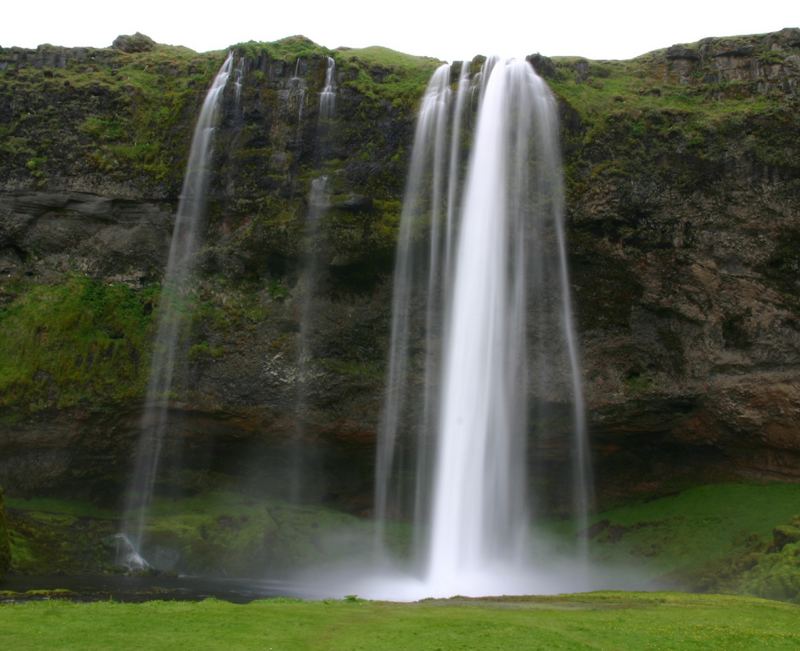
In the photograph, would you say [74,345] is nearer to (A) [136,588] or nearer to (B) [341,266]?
(B) [341,266]

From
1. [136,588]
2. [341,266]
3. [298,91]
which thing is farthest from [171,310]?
[136,588]

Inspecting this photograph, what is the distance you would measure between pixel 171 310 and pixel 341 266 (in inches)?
343

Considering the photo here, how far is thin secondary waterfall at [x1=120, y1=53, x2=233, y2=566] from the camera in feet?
124

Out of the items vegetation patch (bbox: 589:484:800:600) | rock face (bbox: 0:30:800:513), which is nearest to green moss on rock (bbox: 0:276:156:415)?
rock face (bbox: 0:30:800:513)

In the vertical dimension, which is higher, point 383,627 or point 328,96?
point 328,96

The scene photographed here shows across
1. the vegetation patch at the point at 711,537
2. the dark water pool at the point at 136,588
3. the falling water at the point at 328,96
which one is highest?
the falling water at the point at 328,96

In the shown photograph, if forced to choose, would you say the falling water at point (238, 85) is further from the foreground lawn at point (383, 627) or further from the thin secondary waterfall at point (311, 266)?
the foreground lawn at point (383, 627)

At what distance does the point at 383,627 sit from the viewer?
14.9 m

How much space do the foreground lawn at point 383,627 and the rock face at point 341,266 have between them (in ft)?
61.5

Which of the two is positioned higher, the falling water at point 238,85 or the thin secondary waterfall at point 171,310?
the falling water at point 238,85

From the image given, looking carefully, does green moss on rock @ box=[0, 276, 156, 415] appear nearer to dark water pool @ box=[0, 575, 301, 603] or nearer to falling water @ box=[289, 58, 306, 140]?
dark water pool @ box=[0, 575, 301, 603]

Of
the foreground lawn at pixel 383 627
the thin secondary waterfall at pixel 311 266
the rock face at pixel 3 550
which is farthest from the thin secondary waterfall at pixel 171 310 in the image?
the foreground lawn at pixel 383 627

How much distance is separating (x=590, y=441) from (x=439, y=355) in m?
8.28

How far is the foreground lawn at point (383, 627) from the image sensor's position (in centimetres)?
1315
